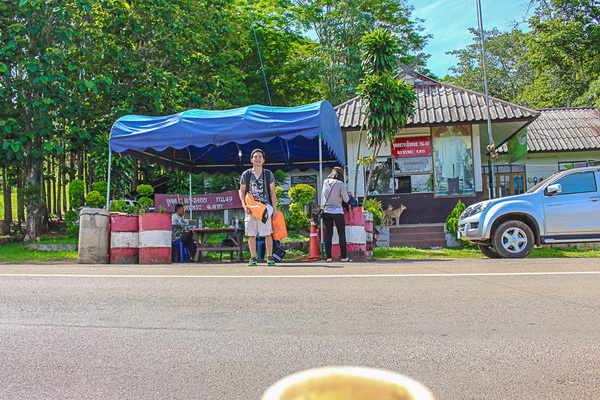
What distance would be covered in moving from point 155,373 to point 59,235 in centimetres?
1476

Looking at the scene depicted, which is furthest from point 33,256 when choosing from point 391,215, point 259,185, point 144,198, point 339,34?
point 339,34

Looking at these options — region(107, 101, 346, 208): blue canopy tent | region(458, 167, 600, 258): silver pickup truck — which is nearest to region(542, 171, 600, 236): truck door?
region(458, 167, 600, 258): silver pickup truck

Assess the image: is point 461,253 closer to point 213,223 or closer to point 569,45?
point 213,223

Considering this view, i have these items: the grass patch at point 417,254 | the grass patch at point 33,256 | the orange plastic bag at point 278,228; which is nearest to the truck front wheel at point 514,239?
the grass patch at point 417,254

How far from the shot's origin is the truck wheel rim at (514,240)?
10.6m

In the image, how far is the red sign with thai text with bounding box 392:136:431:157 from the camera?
56.0ft

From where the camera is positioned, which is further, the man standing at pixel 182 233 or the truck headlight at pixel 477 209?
the man standing at pixel 182 233

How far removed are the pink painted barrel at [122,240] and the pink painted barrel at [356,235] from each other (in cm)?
422

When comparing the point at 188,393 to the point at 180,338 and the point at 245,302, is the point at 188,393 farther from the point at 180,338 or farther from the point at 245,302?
the point at 245,302

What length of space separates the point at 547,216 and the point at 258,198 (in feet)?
20.7

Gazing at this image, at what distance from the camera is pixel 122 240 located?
10.2m

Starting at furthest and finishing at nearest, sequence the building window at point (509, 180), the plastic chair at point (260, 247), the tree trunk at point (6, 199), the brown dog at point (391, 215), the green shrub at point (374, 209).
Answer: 1. the building window at point (509, 180)
2. the tree trunk at point (6, 199)
3. the brown dog at point (391, 215)
4. the green shrub at point (374, 209)
5. the plastic chair at point (260, 247)

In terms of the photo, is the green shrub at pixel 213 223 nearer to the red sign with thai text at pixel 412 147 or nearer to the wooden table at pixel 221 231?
the wooden table at pixel 221 231

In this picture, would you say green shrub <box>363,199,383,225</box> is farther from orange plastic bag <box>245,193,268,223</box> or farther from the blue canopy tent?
orange plastic bag <box>245,193,268,223</box>
